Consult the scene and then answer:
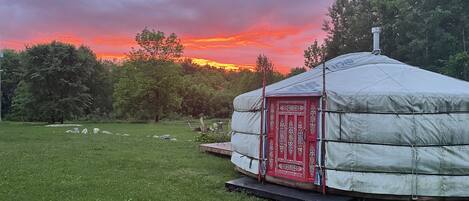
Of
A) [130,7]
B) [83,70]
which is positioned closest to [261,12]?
[130,7]

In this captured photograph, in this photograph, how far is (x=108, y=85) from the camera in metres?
33.4

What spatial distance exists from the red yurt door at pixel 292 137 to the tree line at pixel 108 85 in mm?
12749

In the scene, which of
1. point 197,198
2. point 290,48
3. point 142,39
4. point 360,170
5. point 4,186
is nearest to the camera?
point 360,170

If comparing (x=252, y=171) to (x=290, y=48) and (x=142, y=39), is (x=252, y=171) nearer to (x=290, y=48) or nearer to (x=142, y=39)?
(x=290, y=48)

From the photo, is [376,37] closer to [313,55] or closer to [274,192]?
[274,192]

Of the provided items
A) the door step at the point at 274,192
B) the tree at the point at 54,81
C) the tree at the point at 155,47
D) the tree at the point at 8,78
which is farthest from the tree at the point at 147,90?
the door step at the point at 274,192

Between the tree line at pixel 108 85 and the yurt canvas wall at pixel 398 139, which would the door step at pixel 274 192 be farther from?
the tree line at pixel 108 85

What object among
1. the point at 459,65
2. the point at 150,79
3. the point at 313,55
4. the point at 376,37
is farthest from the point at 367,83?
the point at 313,55

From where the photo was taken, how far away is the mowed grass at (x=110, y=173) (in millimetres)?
5855

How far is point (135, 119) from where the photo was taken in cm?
2870

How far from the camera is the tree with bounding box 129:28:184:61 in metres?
28.2

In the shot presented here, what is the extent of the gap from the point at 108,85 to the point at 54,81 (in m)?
9.53

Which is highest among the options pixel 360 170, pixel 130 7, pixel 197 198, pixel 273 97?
pixel 130 7

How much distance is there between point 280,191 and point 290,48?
10.1m
